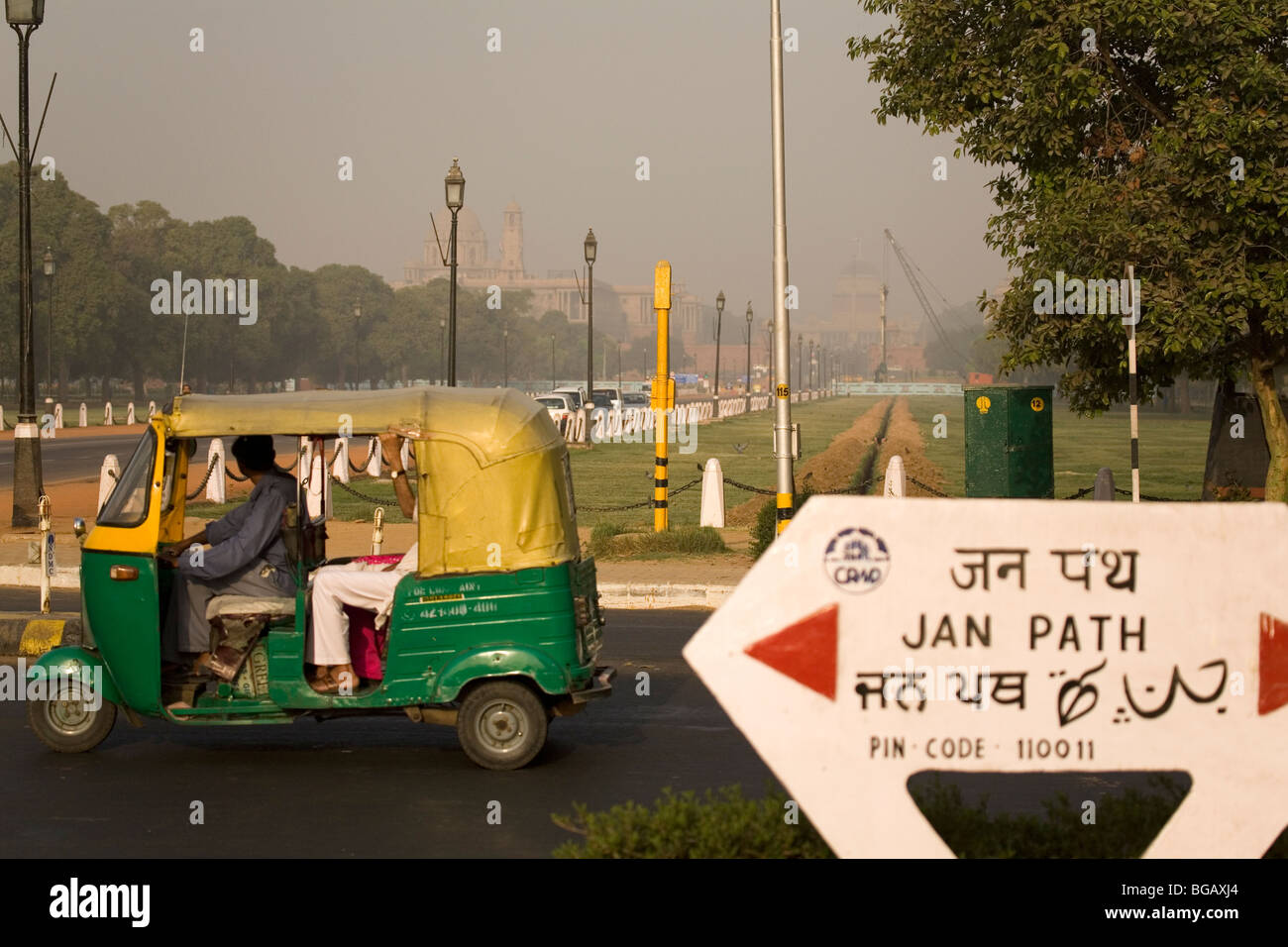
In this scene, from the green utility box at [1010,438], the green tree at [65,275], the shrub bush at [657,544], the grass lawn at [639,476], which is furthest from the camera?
the green tree at [65,275]

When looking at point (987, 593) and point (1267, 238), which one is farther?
point (1267, 238)

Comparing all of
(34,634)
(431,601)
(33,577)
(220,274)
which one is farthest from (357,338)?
(431,601)

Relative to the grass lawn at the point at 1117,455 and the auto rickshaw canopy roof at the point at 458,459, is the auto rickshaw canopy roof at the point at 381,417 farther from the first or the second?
the grass lawn at the point at 1117,455

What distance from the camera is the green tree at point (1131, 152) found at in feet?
52.9

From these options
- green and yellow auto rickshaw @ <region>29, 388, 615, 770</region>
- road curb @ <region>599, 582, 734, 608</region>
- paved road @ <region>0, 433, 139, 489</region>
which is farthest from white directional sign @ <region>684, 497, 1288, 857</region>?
paved road @ <region>0, 433, 139, 489</region>

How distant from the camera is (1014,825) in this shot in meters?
5.37

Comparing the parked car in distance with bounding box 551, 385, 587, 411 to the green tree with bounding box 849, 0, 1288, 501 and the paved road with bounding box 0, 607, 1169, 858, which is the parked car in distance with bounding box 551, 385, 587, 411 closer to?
the green tree with bounding box 849, 0, 1288, 501

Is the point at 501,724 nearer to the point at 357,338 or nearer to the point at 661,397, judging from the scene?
the point at 661,397

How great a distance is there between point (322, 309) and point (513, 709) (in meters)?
112

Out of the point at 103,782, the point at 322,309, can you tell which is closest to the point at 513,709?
the point at 103,782

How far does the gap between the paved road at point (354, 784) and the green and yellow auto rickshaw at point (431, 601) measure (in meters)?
0.32

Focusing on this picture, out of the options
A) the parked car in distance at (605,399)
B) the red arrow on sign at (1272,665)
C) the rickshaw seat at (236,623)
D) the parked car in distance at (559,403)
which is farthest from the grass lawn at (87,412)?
the red arrow on sign at (1272,665)
